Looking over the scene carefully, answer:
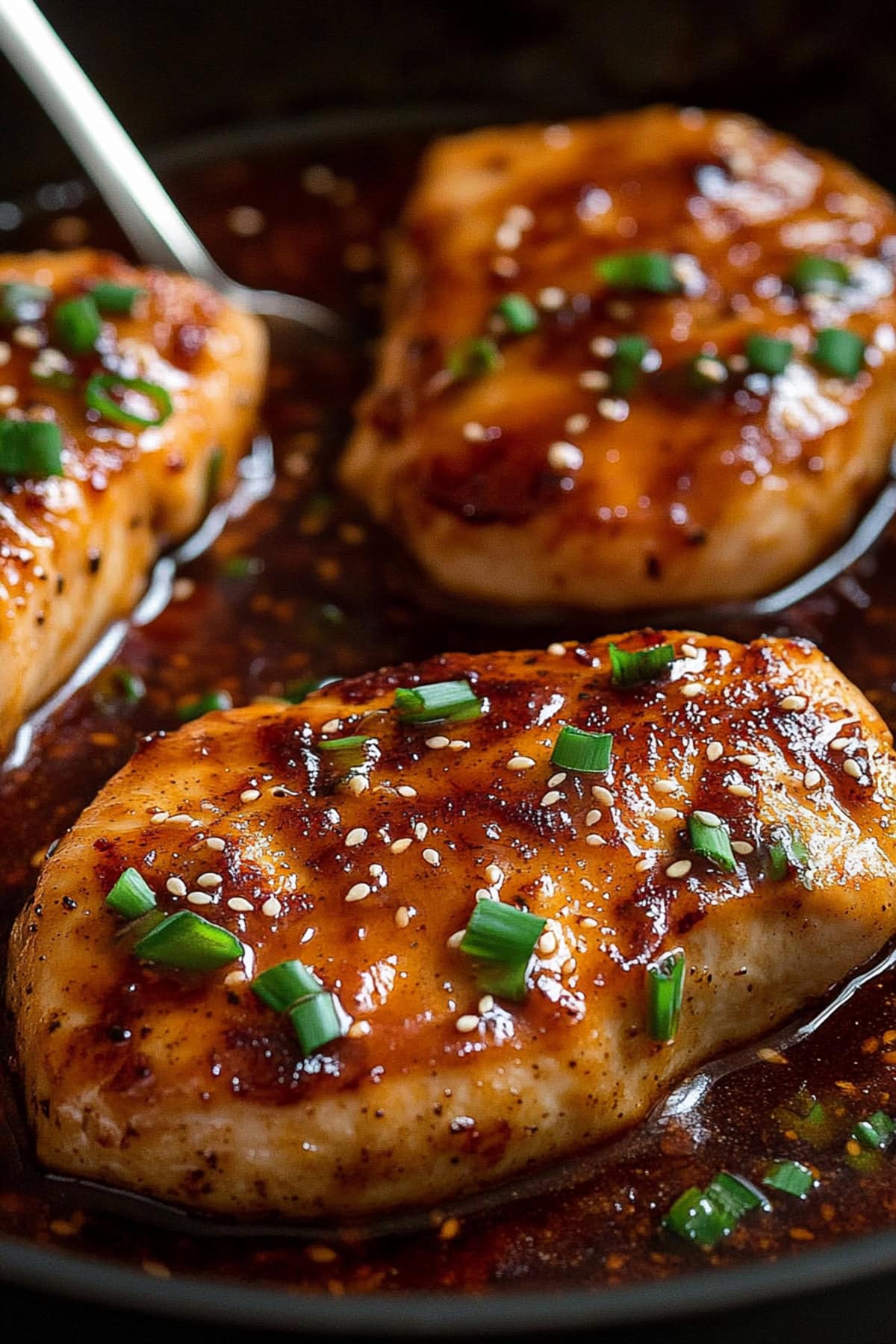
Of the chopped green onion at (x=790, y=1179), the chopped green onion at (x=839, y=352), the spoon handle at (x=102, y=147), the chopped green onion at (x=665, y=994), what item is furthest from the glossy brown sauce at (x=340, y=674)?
the chopped green onion at (x=839, y=352)

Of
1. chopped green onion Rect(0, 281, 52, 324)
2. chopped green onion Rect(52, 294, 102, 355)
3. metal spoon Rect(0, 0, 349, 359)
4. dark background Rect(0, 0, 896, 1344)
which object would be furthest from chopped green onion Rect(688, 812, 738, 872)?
dark background Rect(0, 0, 896, 1344)

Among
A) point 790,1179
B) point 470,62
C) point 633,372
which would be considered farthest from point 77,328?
point 790,1179

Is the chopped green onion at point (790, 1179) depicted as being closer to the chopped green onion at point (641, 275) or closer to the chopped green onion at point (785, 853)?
the chopped green onion at point (785, 853)

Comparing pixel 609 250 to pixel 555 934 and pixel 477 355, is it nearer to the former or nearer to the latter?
pixel 477 355

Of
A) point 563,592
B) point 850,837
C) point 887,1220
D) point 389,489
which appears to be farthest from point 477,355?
point 887,1220

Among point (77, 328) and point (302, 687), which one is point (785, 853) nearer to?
point (302, 687)

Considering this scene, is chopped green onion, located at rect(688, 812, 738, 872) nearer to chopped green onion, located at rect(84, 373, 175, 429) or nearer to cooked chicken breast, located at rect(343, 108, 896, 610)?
cooked chicken breast, located at rect(343, 108, 896, 610)
